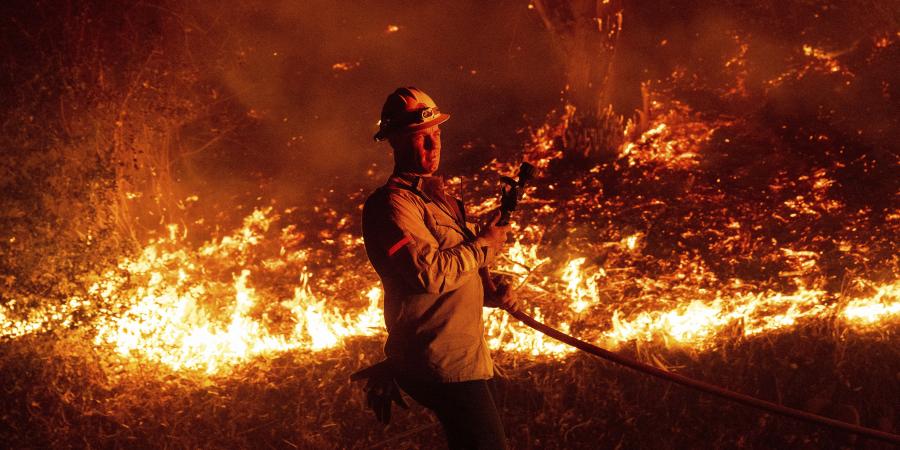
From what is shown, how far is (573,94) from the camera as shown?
8305 mm

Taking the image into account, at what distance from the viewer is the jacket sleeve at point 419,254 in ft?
8.75

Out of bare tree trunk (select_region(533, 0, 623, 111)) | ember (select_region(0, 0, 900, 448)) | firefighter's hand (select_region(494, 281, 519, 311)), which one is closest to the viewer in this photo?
firefighter's hand (select_region(494, 281, 519, 311))

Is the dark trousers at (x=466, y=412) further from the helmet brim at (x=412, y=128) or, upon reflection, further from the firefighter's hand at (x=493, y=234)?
the helmet brim at (x=412, y=128)

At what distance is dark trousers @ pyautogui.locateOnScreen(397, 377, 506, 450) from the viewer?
2742mm

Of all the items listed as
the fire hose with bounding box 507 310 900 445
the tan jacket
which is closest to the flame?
the fire hose with bounding box 507 310 900 445

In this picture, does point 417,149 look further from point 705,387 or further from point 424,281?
point 705,387

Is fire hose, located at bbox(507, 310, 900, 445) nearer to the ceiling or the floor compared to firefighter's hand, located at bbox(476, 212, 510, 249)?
nearer to the floor

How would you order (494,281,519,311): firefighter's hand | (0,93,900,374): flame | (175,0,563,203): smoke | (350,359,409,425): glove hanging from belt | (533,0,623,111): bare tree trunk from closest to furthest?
1. (350,359,409,425): glove hanging from belt
2. (494,281,519,311): firefighter's hand
3. (0,93,900,374): flame
4. (533,0,623,111): bare tree trunk
5. (175,0,563,203): smoke

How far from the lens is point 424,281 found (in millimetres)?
2680

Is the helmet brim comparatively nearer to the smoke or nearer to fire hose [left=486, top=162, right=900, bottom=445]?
fire hose [left=486, top=162, right=900, bottom=445]

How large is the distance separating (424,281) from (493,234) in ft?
1.60

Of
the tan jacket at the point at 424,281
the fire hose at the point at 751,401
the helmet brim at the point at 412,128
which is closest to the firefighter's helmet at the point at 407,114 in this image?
the helmet brim at the point at 412,128

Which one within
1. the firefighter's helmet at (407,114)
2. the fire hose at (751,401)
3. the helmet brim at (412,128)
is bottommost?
the fire hose at (751,401)

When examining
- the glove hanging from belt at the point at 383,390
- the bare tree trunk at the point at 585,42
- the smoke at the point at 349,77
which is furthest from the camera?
the smoke at the point at 349,77
